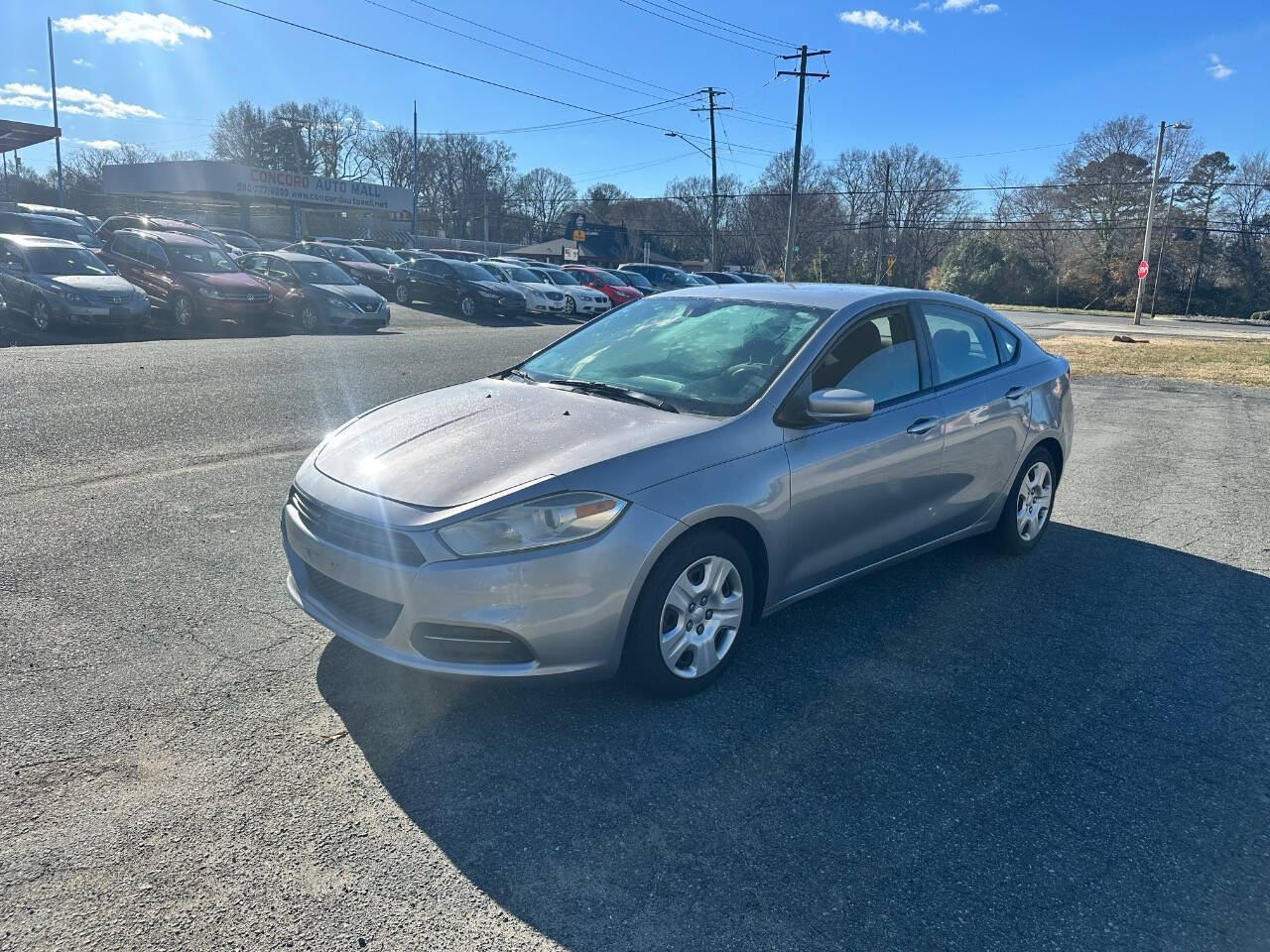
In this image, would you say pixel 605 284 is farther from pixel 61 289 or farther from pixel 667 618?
pixel 667 618

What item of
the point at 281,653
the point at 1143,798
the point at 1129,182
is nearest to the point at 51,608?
the point at 281,653

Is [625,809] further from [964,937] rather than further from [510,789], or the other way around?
[964,937]

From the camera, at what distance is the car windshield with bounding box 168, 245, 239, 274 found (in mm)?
17031

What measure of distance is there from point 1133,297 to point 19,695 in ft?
209

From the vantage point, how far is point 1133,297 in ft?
181

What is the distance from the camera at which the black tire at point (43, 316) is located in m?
14.3

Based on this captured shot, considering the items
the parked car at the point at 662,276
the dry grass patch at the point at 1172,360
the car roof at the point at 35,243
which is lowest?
the dry grass patch at the point at 1172,360

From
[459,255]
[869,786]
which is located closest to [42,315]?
[869,786]

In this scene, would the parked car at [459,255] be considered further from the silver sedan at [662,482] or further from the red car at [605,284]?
the silver sedan at [662,482]

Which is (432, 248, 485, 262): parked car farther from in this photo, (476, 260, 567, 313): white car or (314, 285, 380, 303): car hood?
(314, 285, 380, 303): car hood

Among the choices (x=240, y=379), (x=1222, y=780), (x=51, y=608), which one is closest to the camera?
(x=1222, y=780)

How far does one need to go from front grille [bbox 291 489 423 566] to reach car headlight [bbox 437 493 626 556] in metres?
0.15

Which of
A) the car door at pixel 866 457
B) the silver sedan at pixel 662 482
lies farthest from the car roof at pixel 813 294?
the car door at pixel 866 457

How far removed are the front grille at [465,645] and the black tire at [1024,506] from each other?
11.0 feet
